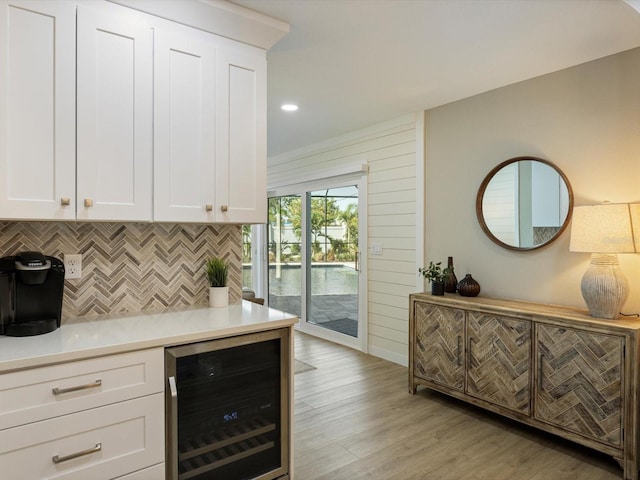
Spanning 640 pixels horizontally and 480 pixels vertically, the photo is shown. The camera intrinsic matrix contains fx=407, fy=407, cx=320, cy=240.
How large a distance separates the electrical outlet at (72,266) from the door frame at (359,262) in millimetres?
3078

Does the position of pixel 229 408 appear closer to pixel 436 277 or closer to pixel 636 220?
pixel 436 277

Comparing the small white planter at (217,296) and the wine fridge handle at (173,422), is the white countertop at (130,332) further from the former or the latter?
the wine fridge handle at (173,422)

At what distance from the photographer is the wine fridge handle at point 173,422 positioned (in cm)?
170

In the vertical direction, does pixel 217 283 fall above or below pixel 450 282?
above

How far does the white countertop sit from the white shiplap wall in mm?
2244

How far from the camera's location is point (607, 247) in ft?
7.95

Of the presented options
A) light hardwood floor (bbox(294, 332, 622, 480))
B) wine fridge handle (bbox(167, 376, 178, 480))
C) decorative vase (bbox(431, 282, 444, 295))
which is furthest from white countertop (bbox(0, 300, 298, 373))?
decorative vase (bbox(431, 282, 444, 295))

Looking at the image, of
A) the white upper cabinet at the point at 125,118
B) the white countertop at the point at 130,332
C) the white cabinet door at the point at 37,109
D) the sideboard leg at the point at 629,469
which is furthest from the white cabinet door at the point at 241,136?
the sideboard leg at the point at 629,469

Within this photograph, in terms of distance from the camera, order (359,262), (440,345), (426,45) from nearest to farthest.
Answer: (426,45) < (440,345) < (359,262)

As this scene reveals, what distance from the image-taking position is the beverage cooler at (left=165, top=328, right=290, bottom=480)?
69.0 inches

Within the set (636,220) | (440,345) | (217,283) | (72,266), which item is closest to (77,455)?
(72,266)

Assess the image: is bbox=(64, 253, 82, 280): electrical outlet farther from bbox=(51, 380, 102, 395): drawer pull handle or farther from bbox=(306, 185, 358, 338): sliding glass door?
bbox=(306, 185, 358, 338): sliding glass door

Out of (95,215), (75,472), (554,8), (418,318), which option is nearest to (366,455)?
(418,318)

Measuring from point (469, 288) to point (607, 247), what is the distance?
107 centimetres
